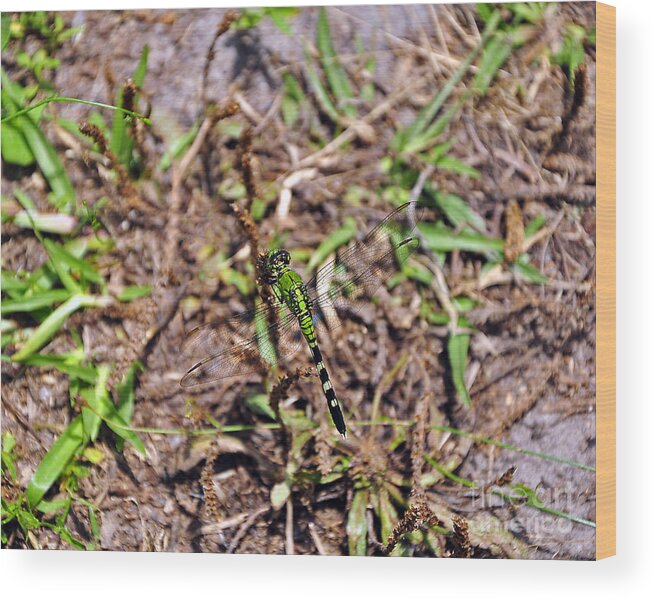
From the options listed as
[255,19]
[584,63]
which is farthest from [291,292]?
[584,63]

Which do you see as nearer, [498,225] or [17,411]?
[498,225]

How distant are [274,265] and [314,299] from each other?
0.16 metres

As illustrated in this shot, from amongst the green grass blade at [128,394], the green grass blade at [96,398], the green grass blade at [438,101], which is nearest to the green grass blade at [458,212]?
the green grass blade at [438,101]

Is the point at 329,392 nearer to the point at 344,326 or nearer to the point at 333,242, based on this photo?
the point at 344,326

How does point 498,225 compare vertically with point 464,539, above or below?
above

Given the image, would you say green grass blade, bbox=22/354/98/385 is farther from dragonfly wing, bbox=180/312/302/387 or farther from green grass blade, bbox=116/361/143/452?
dragonfly wing, bbox=180/312/302/387

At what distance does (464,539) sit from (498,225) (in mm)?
952

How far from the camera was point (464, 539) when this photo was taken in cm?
273

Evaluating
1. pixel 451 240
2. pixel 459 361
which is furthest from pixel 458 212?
pixel 459 361

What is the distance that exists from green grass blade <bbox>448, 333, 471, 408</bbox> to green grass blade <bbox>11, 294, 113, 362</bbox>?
42.7 inches

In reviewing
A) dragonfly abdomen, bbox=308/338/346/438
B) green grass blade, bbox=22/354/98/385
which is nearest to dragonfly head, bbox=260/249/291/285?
dragonfly abdomen, bbox=308/338/346/438

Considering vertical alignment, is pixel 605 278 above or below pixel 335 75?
below

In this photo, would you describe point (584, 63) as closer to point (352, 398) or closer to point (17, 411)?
point (352, 398)

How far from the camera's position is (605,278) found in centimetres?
267
